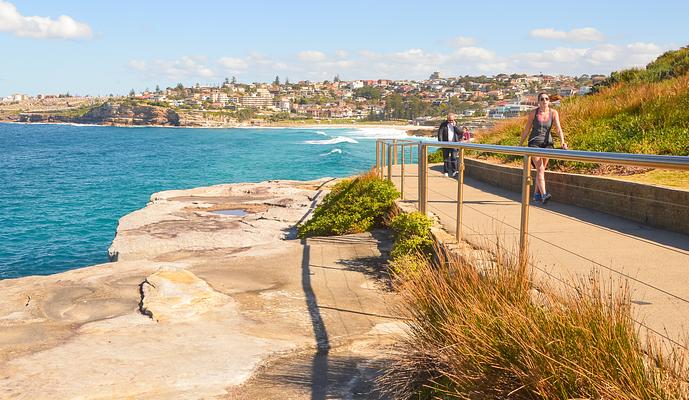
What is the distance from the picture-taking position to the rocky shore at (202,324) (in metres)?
4.67

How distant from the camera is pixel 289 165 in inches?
2223

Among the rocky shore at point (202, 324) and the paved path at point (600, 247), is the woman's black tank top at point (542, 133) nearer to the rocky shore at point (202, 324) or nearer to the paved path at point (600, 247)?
the paved path at point (600, 247)

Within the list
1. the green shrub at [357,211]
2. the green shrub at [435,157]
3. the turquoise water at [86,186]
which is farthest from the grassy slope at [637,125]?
the turquoise water at [86,186]

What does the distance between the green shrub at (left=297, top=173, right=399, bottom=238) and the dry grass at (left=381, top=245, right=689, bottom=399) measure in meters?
6.20

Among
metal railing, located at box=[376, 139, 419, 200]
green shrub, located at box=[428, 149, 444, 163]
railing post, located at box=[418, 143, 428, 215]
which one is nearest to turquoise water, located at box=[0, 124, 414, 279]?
metal railing, located at box=[376, 139, 419, 200]

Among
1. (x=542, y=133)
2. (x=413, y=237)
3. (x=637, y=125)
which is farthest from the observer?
(x=637, y=125)

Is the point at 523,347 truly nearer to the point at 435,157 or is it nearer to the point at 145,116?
the point at 435,157

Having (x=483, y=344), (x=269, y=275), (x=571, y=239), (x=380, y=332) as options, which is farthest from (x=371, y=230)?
(x=483, y=344)

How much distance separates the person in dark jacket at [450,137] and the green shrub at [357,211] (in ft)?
13.6

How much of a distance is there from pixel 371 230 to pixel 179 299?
171 inches

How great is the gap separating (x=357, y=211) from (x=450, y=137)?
5515 millimetres

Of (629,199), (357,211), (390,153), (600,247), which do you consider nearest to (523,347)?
(600,247)

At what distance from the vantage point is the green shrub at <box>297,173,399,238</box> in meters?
→ 10.4

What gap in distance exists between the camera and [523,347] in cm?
296
